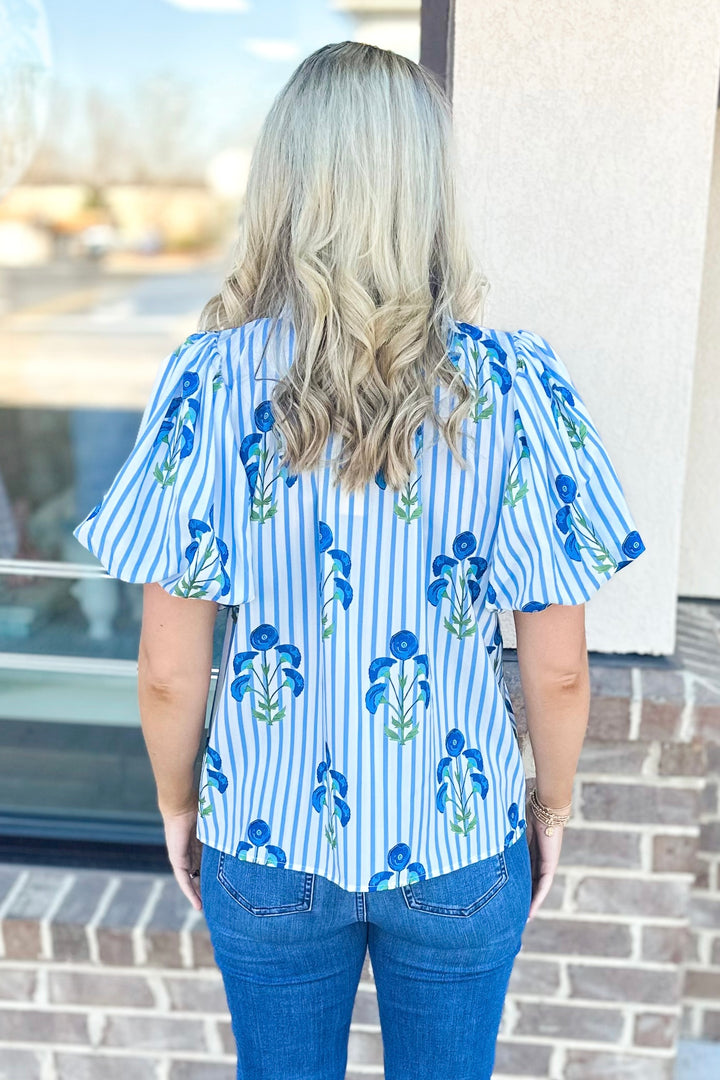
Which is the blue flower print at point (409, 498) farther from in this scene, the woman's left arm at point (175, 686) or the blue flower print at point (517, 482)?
the woman's left arm at point (175, 686)

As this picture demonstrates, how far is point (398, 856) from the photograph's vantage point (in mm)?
1216

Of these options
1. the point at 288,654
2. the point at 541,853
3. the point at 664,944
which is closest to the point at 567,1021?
the point at 664,944

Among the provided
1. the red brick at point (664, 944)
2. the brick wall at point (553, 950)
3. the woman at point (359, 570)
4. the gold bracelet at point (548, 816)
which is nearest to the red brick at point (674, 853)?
the brick wall at point (553, 950)

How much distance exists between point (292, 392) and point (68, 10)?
200cm

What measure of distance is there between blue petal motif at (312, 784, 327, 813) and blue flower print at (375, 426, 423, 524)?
0.37 meters

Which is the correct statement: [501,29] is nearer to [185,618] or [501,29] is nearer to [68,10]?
[185,618]

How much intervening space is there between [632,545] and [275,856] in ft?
1.96

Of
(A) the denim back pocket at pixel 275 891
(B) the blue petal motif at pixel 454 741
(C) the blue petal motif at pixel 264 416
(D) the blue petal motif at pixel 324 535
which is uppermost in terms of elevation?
(C) the blue petal motif at pixel 264 416

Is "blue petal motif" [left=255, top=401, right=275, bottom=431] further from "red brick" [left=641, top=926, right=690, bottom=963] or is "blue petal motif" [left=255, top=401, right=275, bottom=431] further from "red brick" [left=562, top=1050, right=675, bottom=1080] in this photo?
"red brick" [left=562, top=1050, right=675, bottom=1080]

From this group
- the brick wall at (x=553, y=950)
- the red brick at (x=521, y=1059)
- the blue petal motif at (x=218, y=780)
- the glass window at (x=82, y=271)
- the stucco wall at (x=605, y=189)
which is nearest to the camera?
the blue petal motif at (x=218, y=780)

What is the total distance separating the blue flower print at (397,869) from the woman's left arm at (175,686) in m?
0.31

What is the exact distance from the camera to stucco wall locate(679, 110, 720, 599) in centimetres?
197

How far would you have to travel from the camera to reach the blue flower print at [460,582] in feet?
3.93

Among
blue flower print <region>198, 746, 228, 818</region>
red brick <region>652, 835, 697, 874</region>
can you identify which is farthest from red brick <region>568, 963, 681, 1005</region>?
blue flower print <region>198, 746, 228, 818</region>
